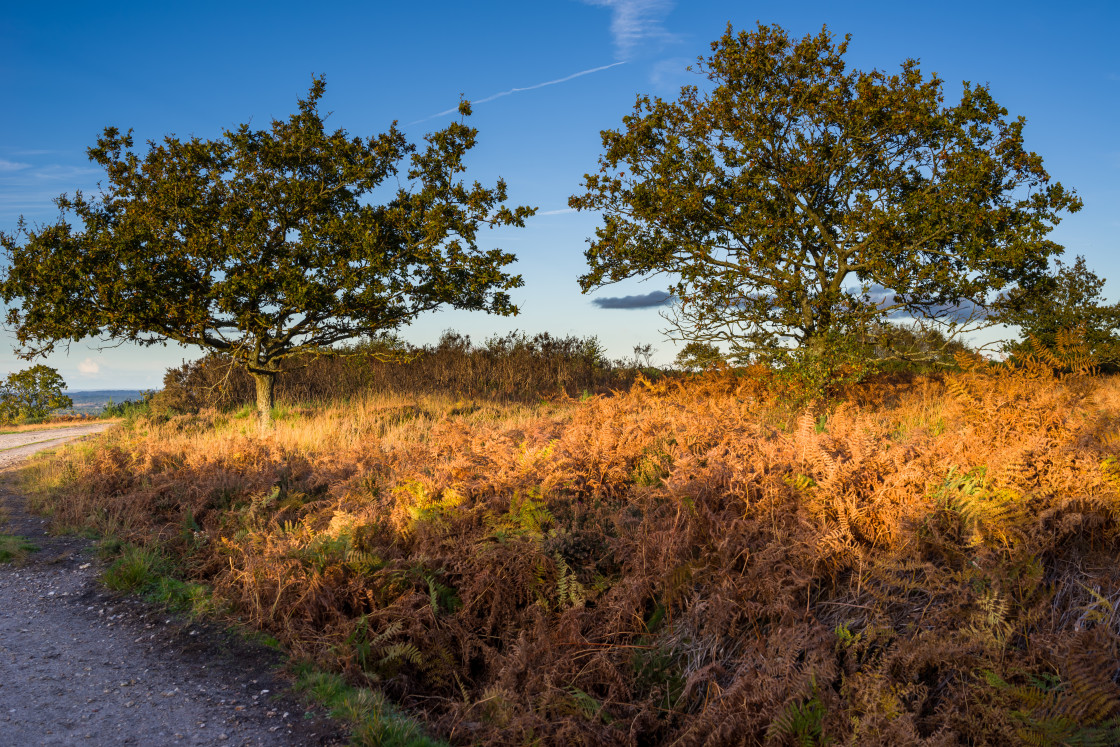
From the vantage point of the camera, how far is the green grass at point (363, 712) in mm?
4016

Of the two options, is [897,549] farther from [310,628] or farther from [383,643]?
[310,628]

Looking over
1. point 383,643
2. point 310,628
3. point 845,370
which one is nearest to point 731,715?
point 383,643

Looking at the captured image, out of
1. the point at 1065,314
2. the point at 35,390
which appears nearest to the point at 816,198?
the point at 1065,314

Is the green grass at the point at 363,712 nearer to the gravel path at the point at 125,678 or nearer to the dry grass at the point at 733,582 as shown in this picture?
the gravel path at the point at 125,678

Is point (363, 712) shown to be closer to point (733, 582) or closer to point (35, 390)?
point (733, 582)

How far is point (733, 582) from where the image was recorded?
467cm

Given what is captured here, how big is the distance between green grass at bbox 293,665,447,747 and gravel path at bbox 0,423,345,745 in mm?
115

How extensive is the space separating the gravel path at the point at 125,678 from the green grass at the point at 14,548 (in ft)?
2.06

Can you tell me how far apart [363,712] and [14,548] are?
239 inches

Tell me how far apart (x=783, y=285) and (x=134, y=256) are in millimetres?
13666

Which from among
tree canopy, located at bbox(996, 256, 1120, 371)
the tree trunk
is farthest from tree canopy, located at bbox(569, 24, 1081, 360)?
the tree trunk

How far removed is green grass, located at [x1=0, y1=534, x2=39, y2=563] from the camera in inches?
300

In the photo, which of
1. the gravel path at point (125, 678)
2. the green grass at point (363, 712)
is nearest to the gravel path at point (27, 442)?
the gravel path at point (125, 678)

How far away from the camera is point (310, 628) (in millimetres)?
5500
